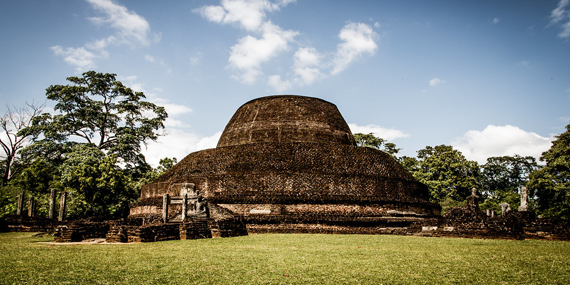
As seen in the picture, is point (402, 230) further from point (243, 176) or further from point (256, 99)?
point (256, 99)

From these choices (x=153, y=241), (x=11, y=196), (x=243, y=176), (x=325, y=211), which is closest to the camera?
(x=153, y=241)

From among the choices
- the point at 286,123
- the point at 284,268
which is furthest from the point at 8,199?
the point at 284,268

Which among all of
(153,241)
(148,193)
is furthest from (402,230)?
→ (148,193)

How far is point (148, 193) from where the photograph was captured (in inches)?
693

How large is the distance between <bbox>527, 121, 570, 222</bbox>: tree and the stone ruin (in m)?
7.99

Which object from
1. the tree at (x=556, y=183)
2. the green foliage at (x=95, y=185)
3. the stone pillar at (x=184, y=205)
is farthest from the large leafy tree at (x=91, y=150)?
the tree at (x=556, y=183)

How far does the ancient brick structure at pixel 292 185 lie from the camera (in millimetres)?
13492

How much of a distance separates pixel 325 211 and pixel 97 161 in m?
16.6

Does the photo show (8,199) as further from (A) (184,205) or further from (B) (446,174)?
(B) (446,174)

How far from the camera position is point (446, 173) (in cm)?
3216

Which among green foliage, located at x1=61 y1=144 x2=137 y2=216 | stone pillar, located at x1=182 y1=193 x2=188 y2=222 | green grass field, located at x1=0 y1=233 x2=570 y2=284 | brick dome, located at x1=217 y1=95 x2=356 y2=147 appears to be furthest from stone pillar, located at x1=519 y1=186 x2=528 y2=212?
green foliage, located at x1=61 y1=144 x2=137 y2=216

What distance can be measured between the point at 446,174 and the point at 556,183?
9.38 m

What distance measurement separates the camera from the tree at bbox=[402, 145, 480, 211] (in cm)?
3153

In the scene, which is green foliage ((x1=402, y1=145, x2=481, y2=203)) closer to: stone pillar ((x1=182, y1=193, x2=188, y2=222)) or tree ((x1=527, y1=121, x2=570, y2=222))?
tree ((x1=527, y1=121, x2=570, y2=222))
